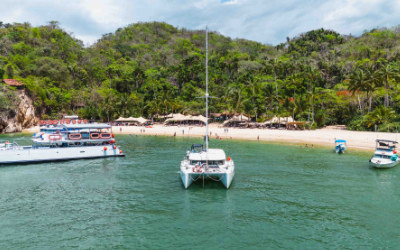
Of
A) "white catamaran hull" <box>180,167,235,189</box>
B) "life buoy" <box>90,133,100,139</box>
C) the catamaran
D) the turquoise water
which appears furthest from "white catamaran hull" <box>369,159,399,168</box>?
"life buoy" <box>90,133,100,139</box>

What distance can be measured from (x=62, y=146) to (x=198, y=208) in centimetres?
2783

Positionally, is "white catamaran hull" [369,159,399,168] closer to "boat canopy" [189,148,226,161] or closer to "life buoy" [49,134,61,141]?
"boat canopy" [189,148,226,161]

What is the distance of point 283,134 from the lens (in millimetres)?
58812

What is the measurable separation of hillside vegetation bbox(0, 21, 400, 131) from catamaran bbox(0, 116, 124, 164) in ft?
108

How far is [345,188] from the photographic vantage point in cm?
2508

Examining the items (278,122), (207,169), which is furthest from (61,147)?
(278,122)

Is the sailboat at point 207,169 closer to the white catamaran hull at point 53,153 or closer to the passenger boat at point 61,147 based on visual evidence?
the white catamaran hull at point 53,153

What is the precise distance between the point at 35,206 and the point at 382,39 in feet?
392

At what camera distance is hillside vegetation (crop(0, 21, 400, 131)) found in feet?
213

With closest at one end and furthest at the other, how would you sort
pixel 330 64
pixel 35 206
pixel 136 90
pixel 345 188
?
1. pixel 35 206
2. pixel 345 188
3. pixel 330 64
4. pixel 136 90

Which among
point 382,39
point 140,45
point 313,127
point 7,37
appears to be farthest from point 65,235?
point 140,45

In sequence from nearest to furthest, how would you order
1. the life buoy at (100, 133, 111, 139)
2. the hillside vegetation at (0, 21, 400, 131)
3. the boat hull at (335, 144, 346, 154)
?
the life buoy at (100, 133, 111, 139) < the boat hull at (335, 144, 346, 154) < the hillside vegetation at (0, 21, 400, 131)

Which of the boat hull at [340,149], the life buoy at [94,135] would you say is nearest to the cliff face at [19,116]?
the life buoy at [94,135]

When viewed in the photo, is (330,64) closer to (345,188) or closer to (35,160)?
(345,188)
